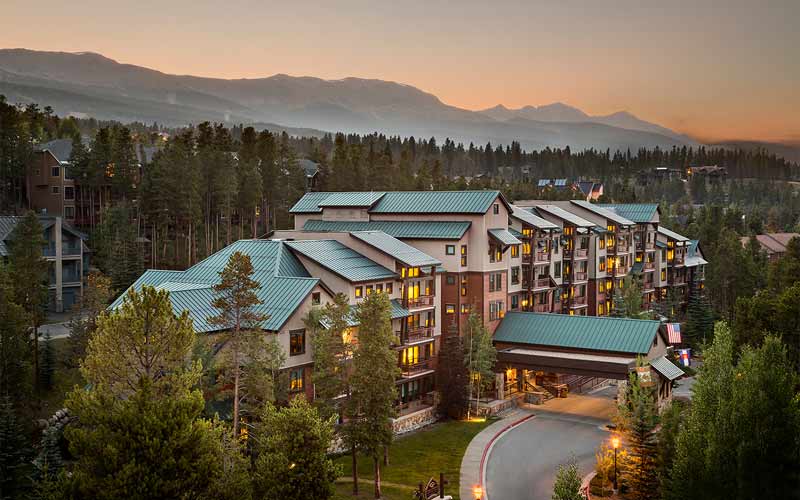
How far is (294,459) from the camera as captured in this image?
108 ft

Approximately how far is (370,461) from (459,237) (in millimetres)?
22783

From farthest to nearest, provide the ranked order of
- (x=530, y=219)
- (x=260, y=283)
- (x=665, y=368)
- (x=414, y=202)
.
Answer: (x=530, y=219) < (x=414, y=202) < (x=665, y=368) < (x=260, y=283)

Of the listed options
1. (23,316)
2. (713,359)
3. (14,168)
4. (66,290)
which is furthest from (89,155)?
(713,359)

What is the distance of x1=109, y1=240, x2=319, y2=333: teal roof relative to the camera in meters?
46.0

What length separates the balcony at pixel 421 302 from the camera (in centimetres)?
5978

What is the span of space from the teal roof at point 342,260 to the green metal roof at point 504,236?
12.4m

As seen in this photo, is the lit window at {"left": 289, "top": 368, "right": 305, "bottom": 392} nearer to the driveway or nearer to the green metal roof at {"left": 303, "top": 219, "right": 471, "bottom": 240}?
the driveway

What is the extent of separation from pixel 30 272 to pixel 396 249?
26831 millimetres

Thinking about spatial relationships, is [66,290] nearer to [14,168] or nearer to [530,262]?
[14,168]

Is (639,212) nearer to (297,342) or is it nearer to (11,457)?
(297,342)

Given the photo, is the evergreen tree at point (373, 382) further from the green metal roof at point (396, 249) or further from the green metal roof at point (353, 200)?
the green metal roof at point (353, 200)

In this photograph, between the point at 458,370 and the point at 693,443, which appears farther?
the point at 458,370

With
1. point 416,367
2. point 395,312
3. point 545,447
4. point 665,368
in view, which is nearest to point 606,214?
point 665,368

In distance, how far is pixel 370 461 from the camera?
48781 mm
